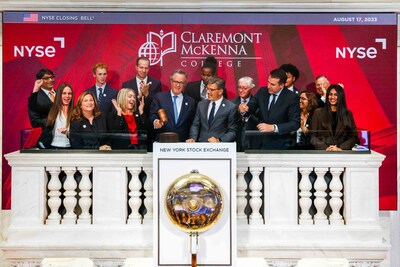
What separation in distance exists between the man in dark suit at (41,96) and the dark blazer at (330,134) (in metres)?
2.63

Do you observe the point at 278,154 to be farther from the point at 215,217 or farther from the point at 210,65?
the point at 210,65

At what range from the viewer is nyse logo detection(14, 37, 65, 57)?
5789 millimetres

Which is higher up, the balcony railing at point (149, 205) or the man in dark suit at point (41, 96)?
the man in dark suit at point (41, 96)

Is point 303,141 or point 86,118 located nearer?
point 303,141

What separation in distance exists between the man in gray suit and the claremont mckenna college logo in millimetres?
526

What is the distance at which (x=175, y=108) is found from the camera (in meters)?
5.82

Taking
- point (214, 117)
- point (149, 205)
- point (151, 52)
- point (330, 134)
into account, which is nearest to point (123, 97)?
point (151, 52)

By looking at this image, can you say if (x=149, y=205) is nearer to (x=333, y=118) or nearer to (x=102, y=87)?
(x=102, y=87)

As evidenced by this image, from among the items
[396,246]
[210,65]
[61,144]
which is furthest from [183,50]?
[396,246]

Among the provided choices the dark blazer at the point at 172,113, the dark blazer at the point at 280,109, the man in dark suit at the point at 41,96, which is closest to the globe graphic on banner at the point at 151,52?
the dark blazer at the point at 172,113

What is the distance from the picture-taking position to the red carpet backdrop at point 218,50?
5.78 meters

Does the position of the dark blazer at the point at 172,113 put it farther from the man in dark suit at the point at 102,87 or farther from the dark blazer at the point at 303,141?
the dark blazer at the point at 303,141

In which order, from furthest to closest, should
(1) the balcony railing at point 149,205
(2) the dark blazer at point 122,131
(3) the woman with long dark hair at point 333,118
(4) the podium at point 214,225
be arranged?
(3) the woman with long dark hair at point 333,118 < (2) the dark blazer at point 122,131 < (1) the balcony railing at point 149,205 < (4) the podium at point 214,225

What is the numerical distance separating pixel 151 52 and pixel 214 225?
2.00 m
